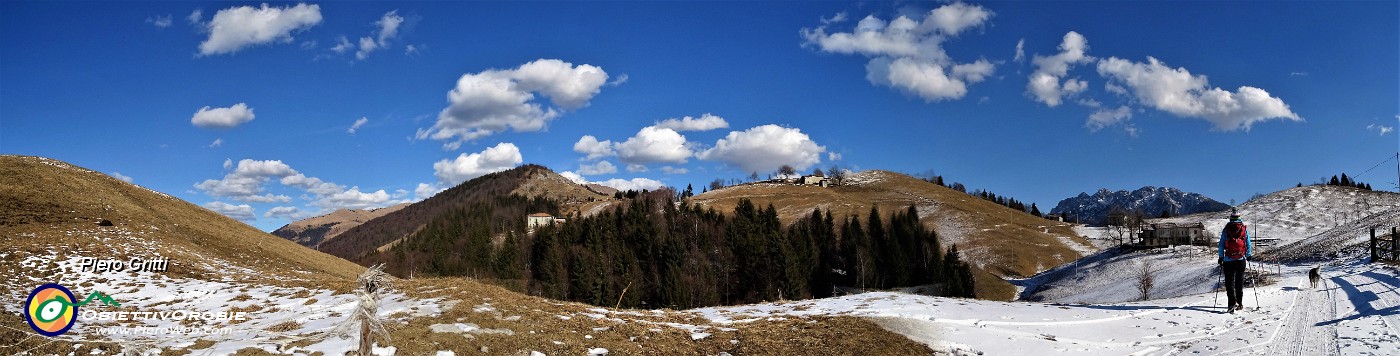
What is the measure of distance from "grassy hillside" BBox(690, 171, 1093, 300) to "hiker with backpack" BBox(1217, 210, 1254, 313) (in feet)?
176

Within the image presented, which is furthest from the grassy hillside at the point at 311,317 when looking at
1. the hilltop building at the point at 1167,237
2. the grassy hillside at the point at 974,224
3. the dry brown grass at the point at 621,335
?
the hilltop building at the point at 1167,237

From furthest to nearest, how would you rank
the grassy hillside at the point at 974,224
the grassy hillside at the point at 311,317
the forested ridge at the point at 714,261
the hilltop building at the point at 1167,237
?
1. the grassy hillside at the point at 974,224
2. the forested ridge at the point at 714,261
3. the hilltop building at the point at 1167,237
4. the grassy hillside at the point at 311,317

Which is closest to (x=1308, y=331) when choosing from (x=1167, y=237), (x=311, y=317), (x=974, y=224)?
(x=311, y=317)

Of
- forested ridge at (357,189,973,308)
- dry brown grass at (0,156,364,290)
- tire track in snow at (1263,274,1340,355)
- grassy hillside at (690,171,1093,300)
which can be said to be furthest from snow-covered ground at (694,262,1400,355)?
grassy hillside at (690,171,1093,300)

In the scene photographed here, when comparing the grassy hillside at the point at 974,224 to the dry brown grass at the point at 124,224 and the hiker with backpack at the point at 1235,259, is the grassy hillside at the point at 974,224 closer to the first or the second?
the hiker with backpack at the point at 1235,259

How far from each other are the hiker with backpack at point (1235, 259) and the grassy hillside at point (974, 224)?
2113 inches

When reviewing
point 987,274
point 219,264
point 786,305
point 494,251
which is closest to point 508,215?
point 494,251

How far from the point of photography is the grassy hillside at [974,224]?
88.7m

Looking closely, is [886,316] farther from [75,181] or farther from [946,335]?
[75,181]

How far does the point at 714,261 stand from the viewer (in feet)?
276

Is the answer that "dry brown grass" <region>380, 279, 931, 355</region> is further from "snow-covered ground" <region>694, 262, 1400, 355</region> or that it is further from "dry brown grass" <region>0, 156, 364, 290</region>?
"dry brown grass" <region>0, 156, 364, 290</region>

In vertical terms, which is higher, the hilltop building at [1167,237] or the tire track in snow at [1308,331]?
the hilltop building at [1167,237]

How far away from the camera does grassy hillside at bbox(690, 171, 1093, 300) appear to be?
88.7 metres

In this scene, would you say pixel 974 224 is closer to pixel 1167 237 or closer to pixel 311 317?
pixel 1167 237
